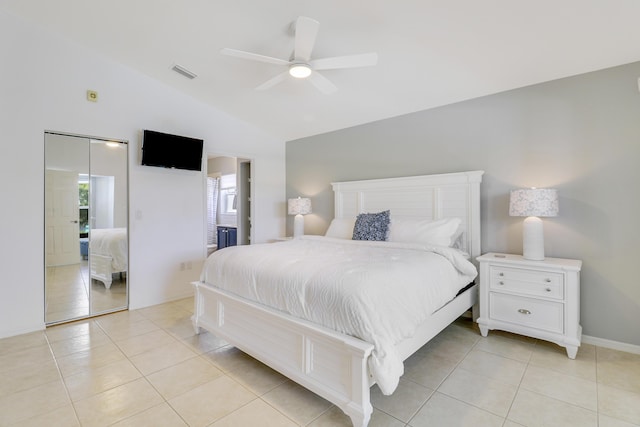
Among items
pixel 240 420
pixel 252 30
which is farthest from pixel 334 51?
pixel 240 420

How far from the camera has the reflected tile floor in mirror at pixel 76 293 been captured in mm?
3082

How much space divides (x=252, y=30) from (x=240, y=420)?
2.94m

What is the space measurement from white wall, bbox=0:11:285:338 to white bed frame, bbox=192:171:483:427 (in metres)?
1.39

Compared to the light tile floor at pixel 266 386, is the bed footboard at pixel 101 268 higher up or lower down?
higher up

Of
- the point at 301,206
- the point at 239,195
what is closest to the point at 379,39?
the point at 301,206

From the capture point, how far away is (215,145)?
432cm

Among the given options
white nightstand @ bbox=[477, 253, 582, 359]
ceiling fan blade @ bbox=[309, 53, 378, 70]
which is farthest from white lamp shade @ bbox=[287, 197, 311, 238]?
white nightstand @ bbox=[477, 253, 582, 359]

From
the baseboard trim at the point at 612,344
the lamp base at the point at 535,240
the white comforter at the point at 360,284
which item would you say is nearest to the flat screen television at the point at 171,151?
the white comforter at the point at 360,284

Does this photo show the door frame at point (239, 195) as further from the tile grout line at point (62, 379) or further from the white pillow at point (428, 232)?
the white pillow at point (428, 232)

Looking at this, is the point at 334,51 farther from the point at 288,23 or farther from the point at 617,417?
the point at 617,417

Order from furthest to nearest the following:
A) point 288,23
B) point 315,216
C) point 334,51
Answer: point 315,216
point 334,51
point 288,23

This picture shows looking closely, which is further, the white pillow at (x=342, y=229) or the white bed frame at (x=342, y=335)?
the white pillow at (x=342, y=229)

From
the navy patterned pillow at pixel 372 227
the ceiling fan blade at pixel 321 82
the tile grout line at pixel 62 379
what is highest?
the ceiling fan blade at pixel 321 82

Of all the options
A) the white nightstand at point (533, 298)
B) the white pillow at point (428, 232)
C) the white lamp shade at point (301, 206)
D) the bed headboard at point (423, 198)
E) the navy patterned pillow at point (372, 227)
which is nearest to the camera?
the white nightstand at point (533, 298)
